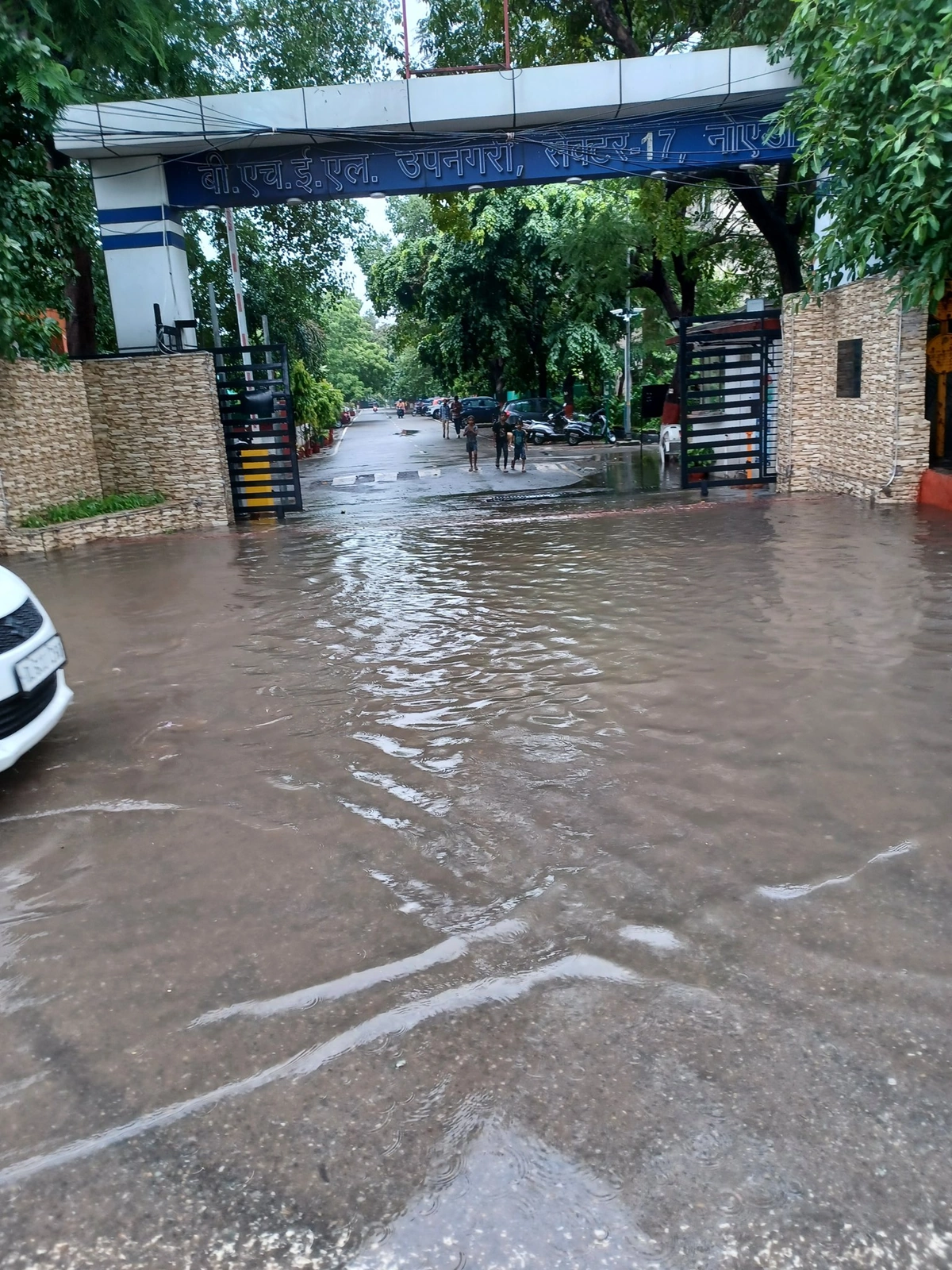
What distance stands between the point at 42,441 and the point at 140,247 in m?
3.70

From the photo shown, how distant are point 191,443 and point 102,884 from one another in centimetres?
1324

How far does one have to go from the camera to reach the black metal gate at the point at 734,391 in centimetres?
1684

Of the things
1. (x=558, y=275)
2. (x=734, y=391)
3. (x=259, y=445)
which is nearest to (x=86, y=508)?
(x=259, y=445)

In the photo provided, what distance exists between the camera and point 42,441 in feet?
48.4

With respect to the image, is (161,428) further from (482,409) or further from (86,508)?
(482,409)

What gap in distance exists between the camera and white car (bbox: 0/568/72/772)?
15.4 ft

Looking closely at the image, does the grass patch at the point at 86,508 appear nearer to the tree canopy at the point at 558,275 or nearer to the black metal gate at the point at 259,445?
the black metal gate at the point at 259,445

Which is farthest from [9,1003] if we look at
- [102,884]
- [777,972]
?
[777,972]

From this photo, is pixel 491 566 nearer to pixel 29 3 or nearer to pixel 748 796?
pixel 748 796

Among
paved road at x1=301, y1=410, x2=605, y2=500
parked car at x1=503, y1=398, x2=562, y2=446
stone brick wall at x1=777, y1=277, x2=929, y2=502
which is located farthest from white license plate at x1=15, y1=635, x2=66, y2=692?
parked car at x1=503, y1=398, x2=562, y2=446

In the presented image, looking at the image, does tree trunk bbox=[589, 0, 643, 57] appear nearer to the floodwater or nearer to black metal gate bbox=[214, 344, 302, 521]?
black metal gate bbox=[214, 344, 302, 521]

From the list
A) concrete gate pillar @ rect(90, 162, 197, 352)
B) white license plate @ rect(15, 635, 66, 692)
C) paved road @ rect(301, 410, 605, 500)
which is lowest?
paved road @ rect(301, 410, 605, 500)

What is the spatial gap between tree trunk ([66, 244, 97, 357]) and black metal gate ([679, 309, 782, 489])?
37.2 feet

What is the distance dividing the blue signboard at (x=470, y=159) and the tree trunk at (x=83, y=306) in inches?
183
